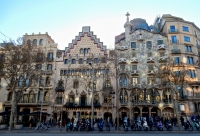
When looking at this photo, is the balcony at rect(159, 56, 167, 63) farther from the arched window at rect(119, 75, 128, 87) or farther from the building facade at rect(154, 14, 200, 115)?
the arched window at rect(119, 75, 128, 87)

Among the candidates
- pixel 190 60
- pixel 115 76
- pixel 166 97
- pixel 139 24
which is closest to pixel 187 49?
pixel 190 60

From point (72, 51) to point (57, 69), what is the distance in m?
6.03

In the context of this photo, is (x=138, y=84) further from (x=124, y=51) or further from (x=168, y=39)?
(x=168, y=39)

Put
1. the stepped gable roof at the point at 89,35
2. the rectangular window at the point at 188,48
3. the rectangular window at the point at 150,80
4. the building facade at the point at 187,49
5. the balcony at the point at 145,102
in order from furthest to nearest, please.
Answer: the stepped gable roof at the point at 89,35 → the rectangular window at the point at 188,48 → the rectangular window at the point at 150,80 → the balcony at the point at 145,102 → the building facade at the point at 187,49

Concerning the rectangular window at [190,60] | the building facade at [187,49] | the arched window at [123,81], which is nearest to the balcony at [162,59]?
the building facade at [187,49]

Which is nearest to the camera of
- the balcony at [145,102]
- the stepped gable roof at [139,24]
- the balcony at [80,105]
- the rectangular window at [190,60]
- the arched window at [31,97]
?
the balcony at [145,102]

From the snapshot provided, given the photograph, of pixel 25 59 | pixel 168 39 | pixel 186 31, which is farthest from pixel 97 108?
pixel 186 31

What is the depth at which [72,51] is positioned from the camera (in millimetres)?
42375

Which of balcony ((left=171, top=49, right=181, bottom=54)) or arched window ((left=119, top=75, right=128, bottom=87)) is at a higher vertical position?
balcony ((left=171, top=49, right=181, bottom=54))

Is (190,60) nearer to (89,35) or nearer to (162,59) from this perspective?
(162,59)

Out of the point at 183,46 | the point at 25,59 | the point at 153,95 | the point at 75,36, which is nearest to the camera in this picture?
the point at 25,59

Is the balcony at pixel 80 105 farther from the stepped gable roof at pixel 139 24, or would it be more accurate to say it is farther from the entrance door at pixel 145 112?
the stepped gable roof at pixel 139 24

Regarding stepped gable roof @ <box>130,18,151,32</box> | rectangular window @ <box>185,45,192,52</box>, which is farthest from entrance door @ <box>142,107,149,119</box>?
stepped gable roof @ <box>130,18,151,32</box>

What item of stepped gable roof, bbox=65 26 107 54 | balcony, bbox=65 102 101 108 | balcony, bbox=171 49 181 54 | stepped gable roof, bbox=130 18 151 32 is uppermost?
stepped gable roof, bbox=130 18 151 32
